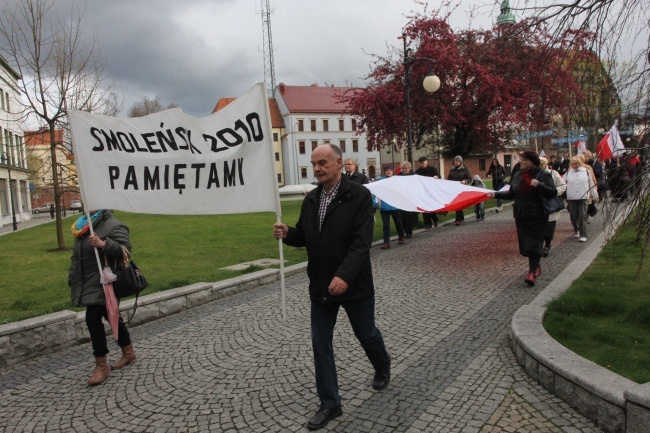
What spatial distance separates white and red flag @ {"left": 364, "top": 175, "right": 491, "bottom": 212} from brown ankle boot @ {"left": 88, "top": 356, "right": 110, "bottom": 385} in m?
6.01

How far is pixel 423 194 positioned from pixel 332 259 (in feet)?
22.8

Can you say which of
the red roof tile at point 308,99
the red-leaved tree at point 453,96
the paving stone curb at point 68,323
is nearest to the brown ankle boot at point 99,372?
the paving stone curb at point 68,323

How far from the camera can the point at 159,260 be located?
37.6ft

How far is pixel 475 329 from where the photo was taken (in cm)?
554

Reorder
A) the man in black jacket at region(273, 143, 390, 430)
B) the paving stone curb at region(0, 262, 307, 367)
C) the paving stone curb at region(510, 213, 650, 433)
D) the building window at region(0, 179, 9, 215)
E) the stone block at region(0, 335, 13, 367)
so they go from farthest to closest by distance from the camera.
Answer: the building window at region(0, 179, 9, 215)
the paving stone curb at region(0, 262, 307, 367)
the stone block at region(0, 335, 13, 367)
the man in black jacket at region(273, 143, 390, 430)
the paving stone curb at region(510, 213, 650, 433)

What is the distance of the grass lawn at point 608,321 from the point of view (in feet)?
13.3

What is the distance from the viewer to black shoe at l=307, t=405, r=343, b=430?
11.5 feet

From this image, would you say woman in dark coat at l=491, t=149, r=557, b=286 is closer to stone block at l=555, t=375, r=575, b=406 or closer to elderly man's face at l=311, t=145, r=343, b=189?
stone block at l=555, t=375, r=575, b=406

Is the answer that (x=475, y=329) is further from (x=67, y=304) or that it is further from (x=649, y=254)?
(x=67, y=304)

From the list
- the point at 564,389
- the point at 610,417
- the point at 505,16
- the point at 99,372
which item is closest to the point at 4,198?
the point at 99,372

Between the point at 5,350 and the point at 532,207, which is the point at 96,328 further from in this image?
the point at 532,207

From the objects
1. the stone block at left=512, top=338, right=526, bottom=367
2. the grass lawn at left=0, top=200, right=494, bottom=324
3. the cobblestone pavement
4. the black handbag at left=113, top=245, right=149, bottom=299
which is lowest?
the cobblestone pavement

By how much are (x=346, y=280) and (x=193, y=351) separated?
8.79ft

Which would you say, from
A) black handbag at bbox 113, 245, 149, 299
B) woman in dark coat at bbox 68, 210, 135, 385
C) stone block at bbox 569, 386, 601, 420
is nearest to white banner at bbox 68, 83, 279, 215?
woman in dark coat at bbox 68, 210, 135, 385
